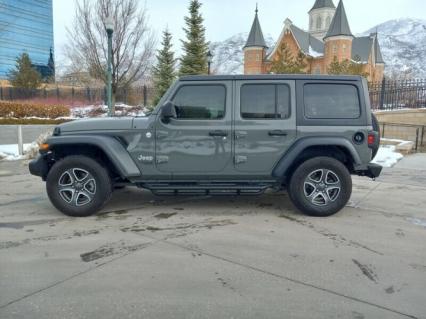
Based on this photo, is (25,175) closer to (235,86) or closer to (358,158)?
(235,86)

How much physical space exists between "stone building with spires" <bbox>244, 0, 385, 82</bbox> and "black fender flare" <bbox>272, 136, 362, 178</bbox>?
42.2m

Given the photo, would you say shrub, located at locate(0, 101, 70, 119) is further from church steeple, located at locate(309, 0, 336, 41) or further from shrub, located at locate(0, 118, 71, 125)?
church steeple, located at locate(309, 0, 336, 41)

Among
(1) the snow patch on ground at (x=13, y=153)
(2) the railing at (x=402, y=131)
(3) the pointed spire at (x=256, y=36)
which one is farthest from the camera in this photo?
(3) the pointed spire at (x=256, y=36)

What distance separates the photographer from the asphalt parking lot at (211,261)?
2848 millimetres

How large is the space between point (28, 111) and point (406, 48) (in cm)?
9392

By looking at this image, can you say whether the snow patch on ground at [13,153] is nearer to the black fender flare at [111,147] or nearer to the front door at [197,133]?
the black fender flare at [111,147]

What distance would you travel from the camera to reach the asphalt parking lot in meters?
2.85

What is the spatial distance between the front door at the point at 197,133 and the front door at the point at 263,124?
0.53ft

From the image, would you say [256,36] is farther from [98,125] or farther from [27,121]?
[98,125]

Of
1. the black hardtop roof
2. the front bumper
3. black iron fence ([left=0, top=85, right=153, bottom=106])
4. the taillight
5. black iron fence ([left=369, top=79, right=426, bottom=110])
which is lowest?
the front bumper

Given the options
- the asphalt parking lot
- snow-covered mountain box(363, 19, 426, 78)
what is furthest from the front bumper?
snow-covered mountain box(363, 19, 426, 78)

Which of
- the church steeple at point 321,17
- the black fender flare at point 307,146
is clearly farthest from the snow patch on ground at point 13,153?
the church steeple at point 321,17

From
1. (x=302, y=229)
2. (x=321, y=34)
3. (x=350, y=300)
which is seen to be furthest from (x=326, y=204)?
(x=321, y=34)

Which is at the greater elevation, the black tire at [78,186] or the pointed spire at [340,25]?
the pointed spire at [340,25]
